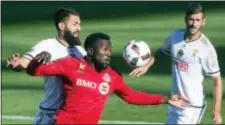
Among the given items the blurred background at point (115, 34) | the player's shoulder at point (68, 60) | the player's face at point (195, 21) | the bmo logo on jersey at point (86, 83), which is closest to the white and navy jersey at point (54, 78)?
the player's shoulder at point (68, 60)

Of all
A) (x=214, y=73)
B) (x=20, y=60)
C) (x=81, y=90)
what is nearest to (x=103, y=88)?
(x=81, y=90)

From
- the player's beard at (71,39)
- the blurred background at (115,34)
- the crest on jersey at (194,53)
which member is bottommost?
the blurred background at (115,34)

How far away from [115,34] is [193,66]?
36.7ft

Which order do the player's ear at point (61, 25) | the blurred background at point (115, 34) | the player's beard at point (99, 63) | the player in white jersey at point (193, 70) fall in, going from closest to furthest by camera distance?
the player's beard at point (99, 63) < the player's ear at point (61, 25) < the player in white jersey at point (193, 70) < the blurred background at point (115, 34)

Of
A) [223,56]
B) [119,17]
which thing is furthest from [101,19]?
[223,56]

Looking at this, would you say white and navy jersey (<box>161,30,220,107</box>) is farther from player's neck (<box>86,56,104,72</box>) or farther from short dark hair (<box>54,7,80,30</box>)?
player's neck (<box>86,56,104,72</box>)

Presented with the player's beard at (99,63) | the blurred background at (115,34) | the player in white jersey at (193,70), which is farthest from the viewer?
the blurred background at (115,34)

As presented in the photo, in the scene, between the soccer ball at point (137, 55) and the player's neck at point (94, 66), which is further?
the soccer ball at point (137, 55)

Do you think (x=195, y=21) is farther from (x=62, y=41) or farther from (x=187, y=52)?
(x=62, y=41)

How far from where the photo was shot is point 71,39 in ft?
30.6

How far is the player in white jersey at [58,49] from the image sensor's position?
9.20 meters

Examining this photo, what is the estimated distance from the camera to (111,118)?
13805mm

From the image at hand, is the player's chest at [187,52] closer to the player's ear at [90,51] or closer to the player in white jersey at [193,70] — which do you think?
the player in white jersey at [193,70]

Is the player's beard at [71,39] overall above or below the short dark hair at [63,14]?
below
